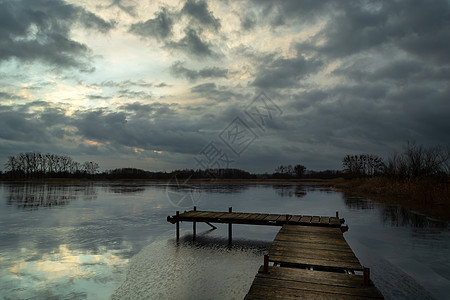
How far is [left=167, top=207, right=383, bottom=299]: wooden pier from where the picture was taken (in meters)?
4.82

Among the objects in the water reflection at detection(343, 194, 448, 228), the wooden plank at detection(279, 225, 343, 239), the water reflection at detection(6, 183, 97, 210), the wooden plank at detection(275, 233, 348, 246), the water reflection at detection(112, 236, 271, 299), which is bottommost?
the water reflection at detection(112, 236, 271, 299)

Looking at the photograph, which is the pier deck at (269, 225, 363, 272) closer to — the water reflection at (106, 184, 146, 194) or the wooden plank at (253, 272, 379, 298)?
the wooden plank at (253, 272, 379, 298)

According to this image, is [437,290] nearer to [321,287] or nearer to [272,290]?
[321,287]

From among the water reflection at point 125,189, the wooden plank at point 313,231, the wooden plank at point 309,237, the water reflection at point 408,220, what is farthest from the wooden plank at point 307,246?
the water reflection at point 125,189

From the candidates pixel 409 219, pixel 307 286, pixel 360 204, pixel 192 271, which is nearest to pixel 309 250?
pixel 307 286

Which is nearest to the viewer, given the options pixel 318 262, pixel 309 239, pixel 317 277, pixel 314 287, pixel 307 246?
pixel 314 287

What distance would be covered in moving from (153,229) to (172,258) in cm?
528

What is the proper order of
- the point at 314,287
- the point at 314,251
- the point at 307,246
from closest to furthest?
the point at 314,287 < the point at 314,251 < the point at 307,246

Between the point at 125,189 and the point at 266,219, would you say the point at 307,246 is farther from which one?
the point at 125,189

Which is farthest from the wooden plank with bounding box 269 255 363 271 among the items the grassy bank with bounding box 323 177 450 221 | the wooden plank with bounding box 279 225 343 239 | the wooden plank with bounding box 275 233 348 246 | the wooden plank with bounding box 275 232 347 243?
the grassy bank with bounding box 323 177 450 221

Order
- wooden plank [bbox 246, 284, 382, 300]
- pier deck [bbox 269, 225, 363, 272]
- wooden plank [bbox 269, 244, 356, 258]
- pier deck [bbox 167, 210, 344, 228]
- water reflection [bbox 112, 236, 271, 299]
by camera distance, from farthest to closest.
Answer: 1. pier deck [bbox 167, 210, 344, 228]
2. wooden plank [bbox 269, 244, 356, 258]
3. water reflection [bbox 112, 236, 271, 299]
4. pier deck [bbox 269, 225, 363, 272]
5. wooden plank [bbox 246, 284, 382, 300]

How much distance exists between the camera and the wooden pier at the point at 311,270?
4.82 metres

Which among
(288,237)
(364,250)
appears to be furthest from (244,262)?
(364,250)

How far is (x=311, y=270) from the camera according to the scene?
238 inches
